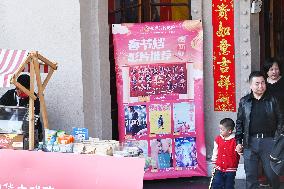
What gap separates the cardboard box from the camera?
8.14 metres

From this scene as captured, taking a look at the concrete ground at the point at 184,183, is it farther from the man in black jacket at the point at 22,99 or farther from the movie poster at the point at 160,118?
the man in black jacket at the point at 22,99

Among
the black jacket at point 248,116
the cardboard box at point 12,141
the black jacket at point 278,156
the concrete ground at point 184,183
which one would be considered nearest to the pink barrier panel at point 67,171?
the cardboard box at point 12,141

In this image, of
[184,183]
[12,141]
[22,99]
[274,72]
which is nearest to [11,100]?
[22,99]

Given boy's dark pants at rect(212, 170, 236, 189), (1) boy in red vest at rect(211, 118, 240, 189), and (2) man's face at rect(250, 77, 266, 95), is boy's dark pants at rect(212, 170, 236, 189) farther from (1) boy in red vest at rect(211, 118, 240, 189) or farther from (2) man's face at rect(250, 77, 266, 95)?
(2) man's face at rect(250, 77, 266, 95)

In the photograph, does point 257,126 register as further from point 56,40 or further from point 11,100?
point 11,100

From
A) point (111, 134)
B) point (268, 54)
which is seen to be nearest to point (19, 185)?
point (111, 134)

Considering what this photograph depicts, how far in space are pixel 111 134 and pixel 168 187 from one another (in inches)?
50.5

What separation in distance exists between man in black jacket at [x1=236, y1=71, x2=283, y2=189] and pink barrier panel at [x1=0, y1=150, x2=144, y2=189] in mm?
2270

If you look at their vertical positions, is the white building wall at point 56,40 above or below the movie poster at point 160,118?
above

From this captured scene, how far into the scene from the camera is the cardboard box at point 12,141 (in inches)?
320

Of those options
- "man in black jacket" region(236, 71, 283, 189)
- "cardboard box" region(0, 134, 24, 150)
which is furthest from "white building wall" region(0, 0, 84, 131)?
"man in black jacket" region(236, 71, 283, 189)

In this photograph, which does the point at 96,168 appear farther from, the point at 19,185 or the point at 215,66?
the point at 215,66

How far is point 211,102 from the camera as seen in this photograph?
413 inches

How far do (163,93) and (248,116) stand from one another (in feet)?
6.18
